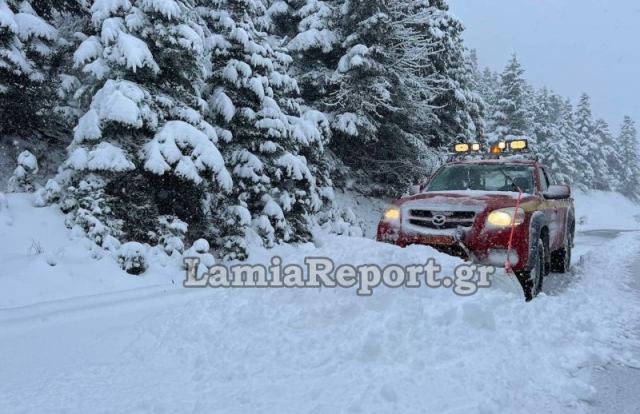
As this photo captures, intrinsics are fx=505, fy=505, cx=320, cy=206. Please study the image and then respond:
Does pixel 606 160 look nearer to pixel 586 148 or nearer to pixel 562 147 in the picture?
pixel 586 148

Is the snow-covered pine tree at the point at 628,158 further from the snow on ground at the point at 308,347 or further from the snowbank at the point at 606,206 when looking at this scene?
the snow on ground at the point at 308,347

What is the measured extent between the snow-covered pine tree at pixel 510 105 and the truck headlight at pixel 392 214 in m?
31.8

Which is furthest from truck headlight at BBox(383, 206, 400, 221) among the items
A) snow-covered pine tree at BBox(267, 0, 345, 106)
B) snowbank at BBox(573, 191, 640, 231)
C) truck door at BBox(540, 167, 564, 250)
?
snowbank at BBox(573, 191, 640, 231)

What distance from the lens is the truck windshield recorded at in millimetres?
7098

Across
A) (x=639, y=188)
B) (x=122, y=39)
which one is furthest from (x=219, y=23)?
(x=639, y=188)

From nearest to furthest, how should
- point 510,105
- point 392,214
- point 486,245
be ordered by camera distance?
point 486,245
point 392,214
point 510,105

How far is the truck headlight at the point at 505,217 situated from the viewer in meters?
5.71

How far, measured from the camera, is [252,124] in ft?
30.9

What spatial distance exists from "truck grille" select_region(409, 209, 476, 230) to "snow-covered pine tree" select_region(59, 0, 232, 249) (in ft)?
10.3

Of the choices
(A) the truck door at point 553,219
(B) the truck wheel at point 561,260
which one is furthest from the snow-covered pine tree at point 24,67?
(B) the truck wheel at point 561,260

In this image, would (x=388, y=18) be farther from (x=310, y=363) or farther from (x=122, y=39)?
(x=310, y=363)

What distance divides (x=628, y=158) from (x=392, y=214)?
3149 inches

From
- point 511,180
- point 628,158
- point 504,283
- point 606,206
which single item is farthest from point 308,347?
point 628,158

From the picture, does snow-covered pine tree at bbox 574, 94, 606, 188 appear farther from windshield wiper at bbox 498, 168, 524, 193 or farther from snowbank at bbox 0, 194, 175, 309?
snowbank at bbox 0, 194, 175, 309
